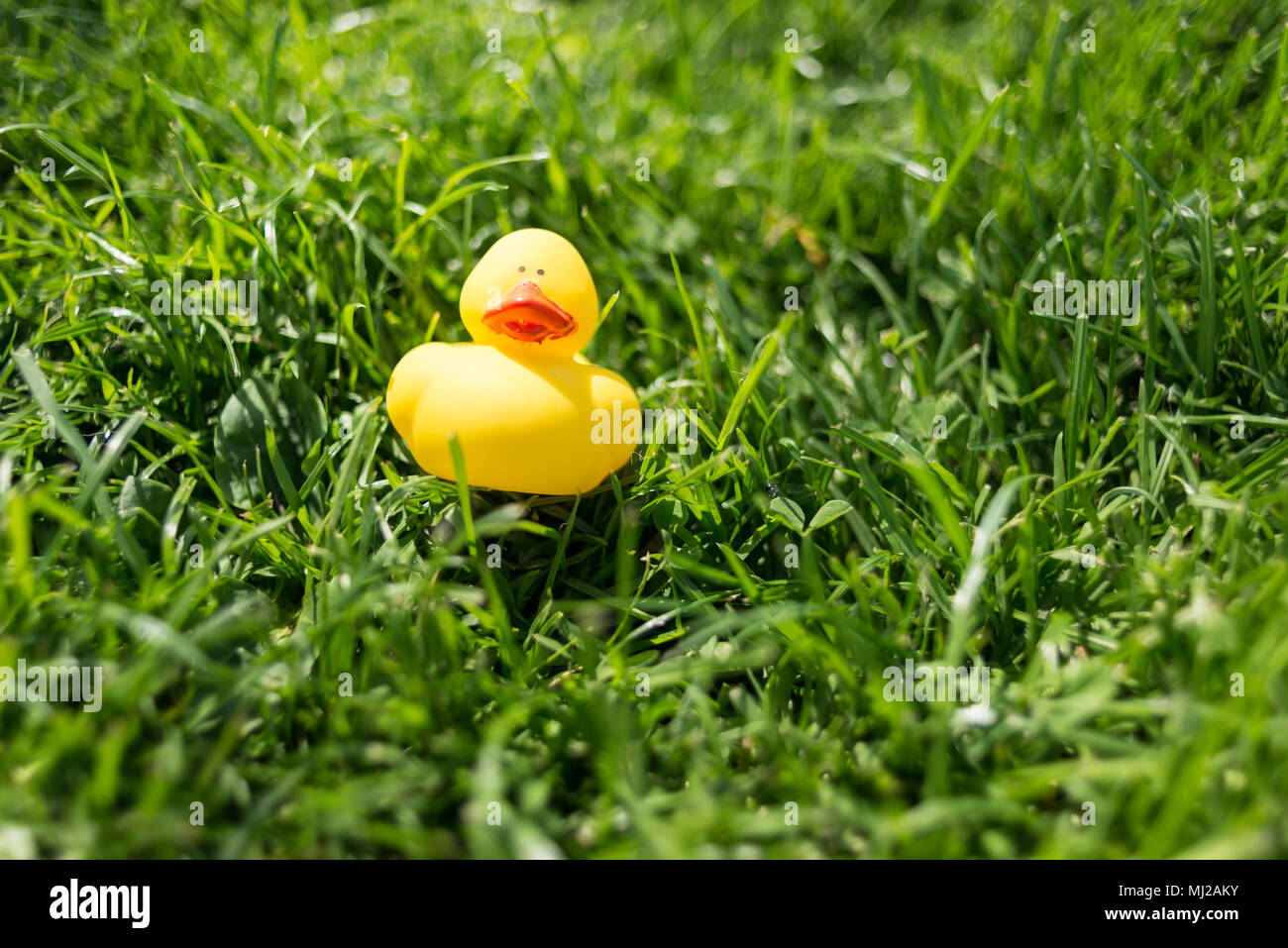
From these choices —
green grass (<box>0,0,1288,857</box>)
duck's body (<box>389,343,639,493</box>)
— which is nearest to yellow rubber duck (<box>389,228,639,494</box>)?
duck's body (<box>389,343,639,493</box>)

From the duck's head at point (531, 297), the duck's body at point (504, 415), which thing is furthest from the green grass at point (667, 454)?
the duck's head at point (531, 297)

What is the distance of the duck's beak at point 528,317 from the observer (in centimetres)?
188

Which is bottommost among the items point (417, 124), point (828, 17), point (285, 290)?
point (285, 290)

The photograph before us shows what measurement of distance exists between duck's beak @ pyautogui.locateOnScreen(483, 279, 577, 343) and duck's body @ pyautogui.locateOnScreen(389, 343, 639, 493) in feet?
0.22

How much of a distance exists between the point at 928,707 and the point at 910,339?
1.20m

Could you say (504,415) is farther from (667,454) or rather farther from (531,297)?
(667,454)

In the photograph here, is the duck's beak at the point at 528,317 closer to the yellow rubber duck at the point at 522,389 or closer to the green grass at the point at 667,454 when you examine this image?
the yellow rubber duck at the point at 522,389

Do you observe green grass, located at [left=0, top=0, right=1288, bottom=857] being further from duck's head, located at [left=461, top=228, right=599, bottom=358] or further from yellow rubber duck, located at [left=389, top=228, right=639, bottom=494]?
duck's head, located at [left=461, top=228, right=599, bottom=358]

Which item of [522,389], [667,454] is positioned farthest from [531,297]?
[667,454]

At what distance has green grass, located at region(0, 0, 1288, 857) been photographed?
1.57 m

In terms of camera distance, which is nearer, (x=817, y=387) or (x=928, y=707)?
(x=928, y=707)

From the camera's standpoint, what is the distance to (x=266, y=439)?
221cm
